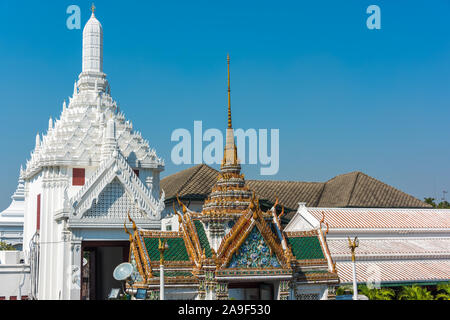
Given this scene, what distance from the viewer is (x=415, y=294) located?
28344 millimetres

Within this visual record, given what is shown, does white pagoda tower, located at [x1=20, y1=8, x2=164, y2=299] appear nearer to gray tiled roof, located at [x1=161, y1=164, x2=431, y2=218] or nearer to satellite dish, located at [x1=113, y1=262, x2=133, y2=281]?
gray tiled roof, located at [x1=161, y1=164, x2=431, y2=218]

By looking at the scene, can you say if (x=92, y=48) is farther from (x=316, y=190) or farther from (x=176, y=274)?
(x=316, y=190)

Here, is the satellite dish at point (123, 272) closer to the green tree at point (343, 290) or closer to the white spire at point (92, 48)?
the green tree at point (343, 290)

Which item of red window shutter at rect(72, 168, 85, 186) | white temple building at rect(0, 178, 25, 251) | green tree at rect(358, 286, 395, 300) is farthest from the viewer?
white temple building at rect(0, 178, 25, 251)

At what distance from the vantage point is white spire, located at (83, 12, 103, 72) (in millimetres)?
39781

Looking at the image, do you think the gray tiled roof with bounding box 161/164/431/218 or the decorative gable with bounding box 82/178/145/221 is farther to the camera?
the gray tiled roof with bounding box 161/164/431/218

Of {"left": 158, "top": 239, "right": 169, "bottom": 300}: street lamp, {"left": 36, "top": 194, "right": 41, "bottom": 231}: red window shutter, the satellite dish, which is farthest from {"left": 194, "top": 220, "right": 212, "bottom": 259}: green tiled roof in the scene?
{"left": 36, "top": 194, "right": 41, "bottom": 231}: red window shutter

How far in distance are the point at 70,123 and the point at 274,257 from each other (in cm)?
1941

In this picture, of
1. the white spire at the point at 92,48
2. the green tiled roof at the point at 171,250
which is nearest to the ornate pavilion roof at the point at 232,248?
the green tiled roof at the point at 171,250

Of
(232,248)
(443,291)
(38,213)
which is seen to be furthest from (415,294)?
(38,213)

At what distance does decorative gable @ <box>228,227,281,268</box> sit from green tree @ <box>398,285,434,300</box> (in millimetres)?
9265

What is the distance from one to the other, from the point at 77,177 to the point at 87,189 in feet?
11.8
